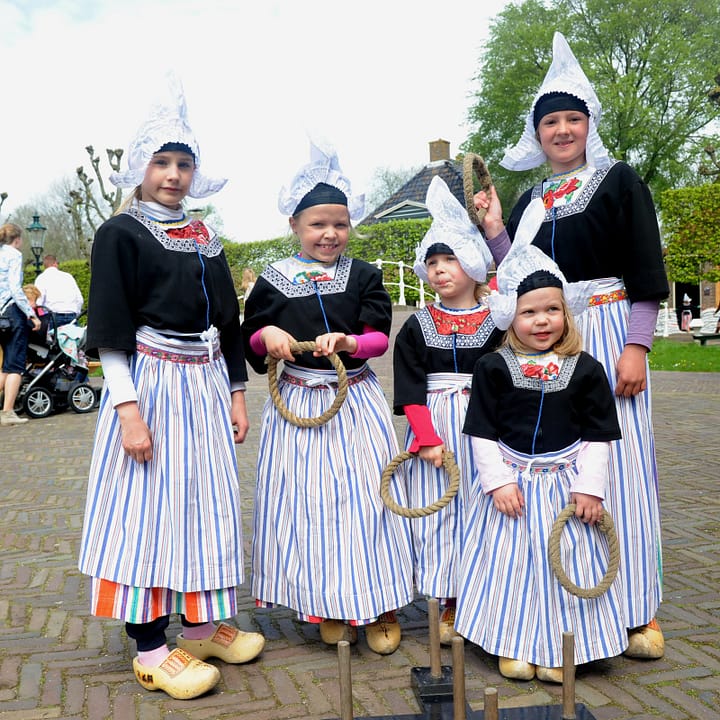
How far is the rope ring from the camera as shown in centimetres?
295

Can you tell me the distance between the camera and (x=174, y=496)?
2627mm

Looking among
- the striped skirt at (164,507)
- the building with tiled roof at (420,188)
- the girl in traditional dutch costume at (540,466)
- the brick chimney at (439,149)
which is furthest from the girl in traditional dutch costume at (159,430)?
the brick chimney at (439,149)

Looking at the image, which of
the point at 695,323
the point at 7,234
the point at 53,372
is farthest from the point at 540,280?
the point at 695,323

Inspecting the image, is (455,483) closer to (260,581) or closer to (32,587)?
(260,581)

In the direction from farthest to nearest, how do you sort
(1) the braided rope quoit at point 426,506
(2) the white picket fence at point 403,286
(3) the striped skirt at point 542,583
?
(2) the white picket fence at point 403,286 → (1) the braided rope quoit at point 426,506 → (3) the striped skirt at point 542,583

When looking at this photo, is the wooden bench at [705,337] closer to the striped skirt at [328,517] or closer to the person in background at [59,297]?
the person in background at [59,297]

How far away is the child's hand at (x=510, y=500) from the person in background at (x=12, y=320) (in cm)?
744

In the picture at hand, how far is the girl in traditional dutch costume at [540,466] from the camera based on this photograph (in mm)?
2602

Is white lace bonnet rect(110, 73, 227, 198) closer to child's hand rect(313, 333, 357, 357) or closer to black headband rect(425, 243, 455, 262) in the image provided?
child's hand rect(313, 333, 357, 357)

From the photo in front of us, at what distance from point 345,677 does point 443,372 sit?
140 cm

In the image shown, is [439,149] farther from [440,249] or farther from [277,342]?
[277,342]

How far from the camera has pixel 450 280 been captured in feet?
9.68

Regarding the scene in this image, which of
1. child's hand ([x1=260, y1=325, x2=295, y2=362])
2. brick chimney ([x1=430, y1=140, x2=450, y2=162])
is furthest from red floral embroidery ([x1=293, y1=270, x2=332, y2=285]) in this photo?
brick chimney ([x1=430, y1=140, x2=450, y2=162])

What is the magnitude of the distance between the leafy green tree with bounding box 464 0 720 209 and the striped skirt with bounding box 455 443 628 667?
83.2 feet
